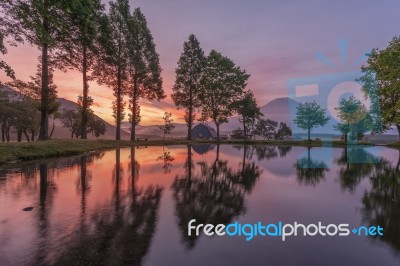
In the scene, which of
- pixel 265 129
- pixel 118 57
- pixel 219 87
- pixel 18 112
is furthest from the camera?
pixel 265 129

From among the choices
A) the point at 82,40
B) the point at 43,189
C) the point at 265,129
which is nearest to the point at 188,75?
the point at 82,40

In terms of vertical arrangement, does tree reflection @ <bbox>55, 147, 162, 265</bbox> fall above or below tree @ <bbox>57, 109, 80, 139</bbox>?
below

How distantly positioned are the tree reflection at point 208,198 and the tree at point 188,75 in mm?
49486

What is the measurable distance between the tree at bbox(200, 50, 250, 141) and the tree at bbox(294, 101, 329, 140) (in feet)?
97.9

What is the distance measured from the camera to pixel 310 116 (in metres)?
84.0

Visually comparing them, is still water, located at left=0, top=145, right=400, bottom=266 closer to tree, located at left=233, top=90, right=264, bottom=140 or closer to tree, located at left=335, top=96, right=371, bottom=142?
tree, located at left=233, top=90, right=264, bottom=140

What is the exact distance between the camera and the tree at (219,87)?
209 feet

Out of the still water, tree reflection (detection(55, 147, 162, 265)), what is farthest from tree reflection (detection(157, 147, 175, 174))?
tree reflection (detection(55, 147, 162, 265))

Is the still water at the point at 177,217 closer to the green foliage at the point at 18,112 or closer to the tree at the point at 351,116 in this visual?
the green foliage at the point at 18,112

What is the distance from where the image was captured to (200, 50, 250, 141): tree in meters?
63.8

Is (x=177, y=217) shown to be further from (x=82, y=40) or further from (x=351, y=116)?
(x=351, y=116)

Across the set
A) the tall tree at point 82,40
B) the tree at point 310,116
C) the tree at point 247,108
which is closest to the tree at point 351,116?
the tree at point 310,116

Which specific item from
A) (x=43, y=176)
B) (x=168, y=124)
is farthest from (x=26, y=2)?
(x=168, y=124)

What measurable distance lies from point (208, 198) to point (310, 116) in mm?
83850
